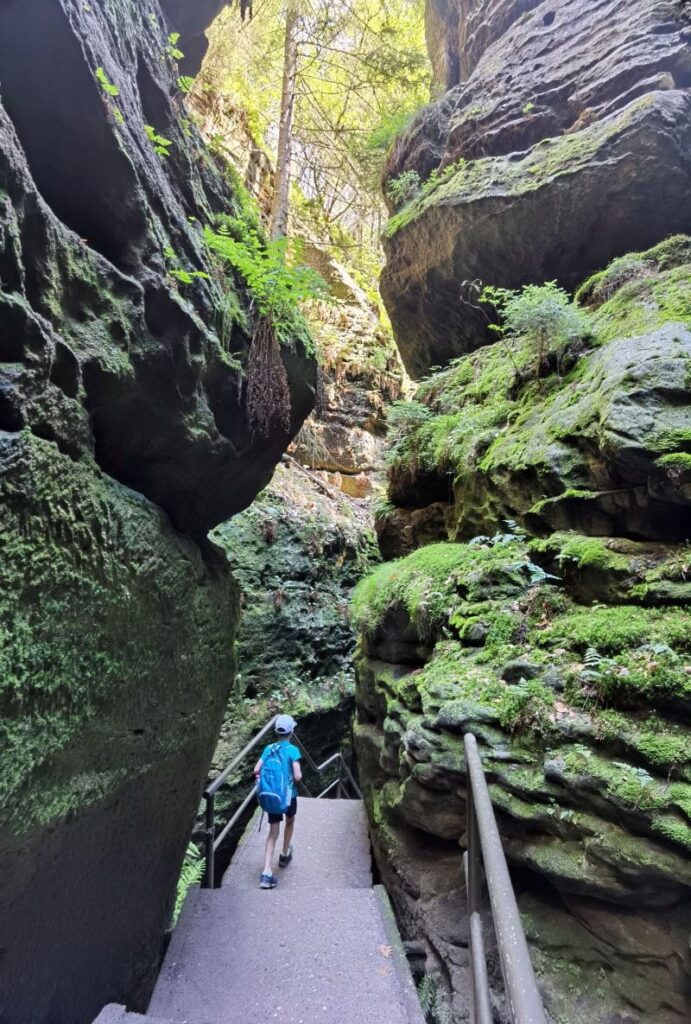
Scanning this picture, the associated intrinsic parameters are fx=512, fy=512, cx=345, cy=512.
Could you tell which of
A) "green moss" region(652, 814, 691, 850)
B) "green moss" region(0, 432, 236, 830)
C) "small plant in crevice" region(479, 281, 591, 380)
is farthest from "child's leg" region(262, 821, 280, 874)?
"small plant in crevice" region(479, 281, 591, 380)

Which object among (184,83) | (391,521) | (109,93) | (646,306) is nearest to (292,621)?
(391,521)

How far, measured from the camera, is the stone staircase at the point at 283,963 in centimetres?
279

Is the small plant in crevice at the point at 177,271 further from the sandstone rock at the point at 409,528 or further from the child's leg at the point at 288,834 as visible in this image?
the child's leg at the point at 288,834

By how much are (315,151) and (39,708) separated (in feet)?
46.2

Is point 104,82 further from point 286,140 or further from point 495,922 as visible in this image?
point 286,140

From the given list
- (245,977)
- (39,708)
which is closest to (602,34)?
(39,708)

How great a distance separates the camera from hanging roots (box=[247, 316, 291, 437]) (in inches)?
168

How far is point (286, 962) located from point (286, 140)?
957cm

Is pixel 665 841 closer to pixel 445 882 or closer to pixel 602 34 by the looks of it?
pixel 445 882

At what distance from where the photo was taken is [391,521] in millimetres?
7859

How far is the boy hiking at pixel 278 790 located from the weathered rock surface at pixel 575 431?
302 cm

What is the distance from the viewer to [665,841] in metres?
2.50

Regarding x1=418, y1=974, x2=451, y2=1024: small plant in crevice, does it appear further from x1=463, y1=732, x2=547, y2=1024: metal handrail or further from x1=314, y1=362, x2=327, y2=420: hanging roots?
x1=314, y1=362, x2=327, y2=420: hanging roots

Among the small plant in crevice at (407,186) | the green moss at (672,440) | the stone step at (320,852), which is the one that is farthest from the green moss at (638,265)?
the stone step at (320,852)
